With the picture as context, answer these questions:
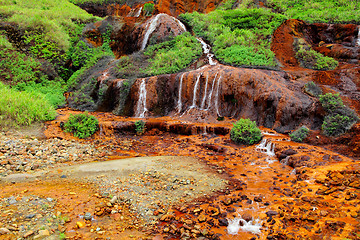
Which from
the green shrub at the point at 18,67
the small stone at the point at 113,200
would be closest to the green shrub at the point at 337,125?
the small stone at the point at 113,200

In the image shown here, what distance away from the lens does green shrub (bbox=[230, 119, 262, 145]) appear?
371 inches

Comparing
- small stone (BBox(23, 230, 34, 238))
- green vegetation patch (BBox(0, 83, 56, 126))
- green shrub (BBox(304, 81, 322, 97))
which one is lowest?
small stone (BBox(23, 230, 34, 238))

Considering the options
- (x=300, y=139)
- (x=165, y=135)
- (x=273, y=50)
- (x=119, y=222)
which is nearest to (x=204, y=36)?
(x=273, y=50)

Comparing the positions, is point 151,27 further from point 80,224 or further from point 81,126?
point 80,224

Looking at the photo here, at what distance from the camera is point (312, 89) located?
1146 cm

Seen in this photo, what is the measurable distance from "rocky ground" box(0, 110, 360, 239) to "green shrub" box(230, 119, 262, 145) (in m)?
0.69

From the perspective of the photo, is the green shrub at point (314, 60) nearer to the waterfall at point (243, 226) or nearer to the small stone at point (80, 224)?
the waterfall at point (243, 226)

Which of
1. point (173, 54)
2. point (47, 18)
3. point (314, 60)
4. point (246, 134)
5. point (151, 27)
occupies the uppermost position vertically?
point (47, 18)

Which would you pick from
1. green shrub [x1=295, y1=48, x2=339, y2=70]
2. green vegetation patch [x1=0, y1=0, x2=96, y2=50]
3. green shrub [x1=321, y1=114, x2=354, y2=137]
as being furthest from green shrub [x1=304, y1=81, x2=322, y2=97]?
green vegetation patch [x1=0, y1=0, x2=96, y2=50]

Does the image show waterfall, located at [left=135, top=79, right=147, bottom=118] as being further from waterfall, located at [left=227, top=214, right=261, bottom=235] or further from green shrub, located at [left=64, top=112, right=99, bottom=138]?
waterfall, located at [left=227, top=214, right=261, bottom=235]

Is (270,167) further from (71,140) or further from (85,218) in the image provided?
(71,140)

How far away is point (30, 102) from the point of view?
1097cm

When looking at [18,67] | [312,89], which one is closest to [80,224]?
[312,89]

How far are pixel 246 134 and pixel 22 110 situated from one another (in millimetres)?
10902
